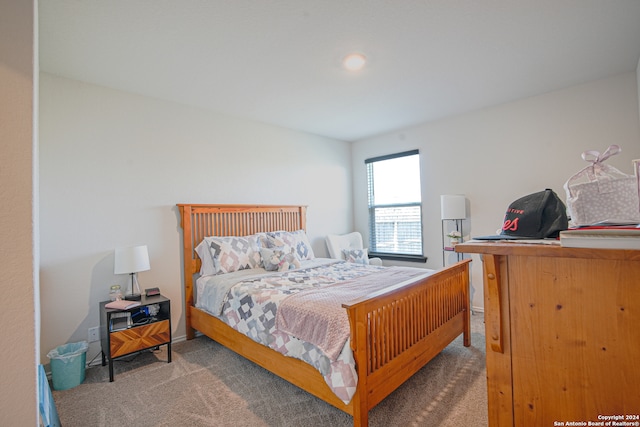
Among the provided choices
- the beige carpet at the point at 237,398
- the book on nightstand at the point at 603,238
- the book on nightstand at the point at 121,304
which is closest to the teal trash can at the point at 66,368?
the beige carpet at the point at 237,398

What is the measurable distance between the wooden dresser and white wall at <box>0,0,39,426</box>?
1420mm

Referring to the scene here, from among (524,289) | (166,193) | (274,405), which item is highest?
(166,193)

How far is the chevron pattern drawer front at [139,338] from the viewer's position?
2402 mm

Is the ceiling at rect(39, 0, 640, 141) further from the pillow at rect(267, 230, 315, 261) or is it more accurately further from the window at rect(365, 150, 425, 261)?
the pillow at rect(267, 230, 315, 261)

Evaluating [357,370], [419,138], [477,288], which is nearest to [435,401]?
[357,370]

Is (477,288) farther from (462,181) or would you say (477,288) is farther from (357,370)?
(357,370)

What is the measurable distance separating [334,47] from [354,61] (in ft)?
0.88

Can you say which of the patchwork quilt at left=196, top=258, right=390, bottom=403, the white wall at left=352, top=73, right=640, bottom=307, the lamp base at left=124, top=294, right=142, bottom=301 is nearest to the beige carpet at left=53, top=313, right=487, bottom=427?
the patchwork quilt at left=196, top=258, right=390, bottom=403

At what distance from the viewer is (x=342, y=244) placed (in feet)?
15.1

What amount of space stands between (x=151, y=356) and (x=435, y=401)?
2485 mm

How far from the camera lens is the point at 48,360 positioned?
2.48 m

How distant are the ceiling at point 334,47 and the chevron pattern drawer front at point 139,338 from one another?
7.18 feet

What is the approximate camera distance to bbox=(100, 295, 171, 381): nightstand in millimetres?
2391

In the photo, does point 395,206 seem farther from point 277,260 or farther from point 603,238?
point 603,238
